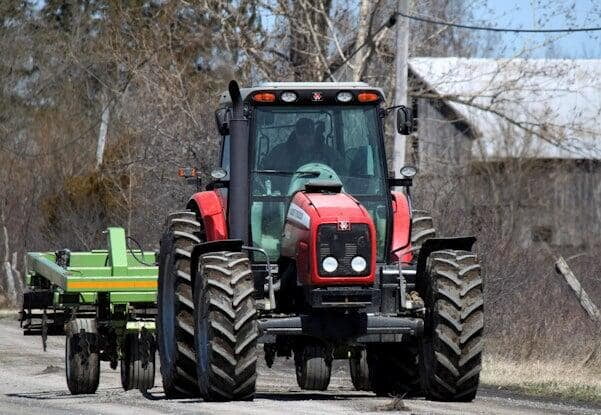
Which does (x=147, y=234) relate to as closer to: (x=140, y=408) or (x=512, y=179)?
(x=512, y=179)

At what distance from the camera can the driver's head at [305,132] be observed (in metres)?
13.1

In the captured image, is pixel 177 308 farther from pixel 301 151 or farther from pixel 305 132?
pixel 305 132

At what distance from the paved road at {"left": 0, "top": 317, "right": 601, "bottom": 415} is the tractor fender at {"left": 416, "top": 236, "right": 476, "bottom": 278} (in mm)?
1130

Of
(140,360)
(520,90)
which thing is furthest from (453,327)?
(520,90)

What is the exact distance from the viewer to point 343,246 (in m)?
12.1

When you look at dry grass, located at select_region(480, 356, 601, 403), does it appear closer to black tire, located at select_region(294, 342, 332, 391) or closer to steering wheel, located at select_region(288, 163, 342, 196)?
black tire, located at select_region(294, 342, 332, 391)

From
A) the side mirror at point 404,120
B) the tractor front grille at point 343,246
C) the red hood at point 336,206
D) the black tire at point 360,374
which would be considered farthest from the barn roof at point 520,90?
the tractor front grille at point 343,246

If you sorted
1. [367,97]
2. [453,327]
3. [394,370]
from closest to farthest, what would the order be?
1. [453,327]
2. [367,97]
3. [394,370]

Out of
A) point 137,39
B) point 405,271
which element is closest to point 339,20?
point 137,39

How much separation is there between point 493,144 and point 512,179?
1203 mm

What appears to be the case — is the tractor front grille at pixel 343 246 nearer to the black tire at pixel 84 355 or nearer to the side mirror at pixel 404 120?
the side mirror at pixel 404 120

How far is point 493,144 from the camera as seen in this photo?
4281 cm

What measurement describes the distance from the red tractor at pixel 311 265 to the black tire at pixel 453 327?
1 cm

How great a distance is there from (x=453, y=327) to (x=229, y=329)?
177cm
